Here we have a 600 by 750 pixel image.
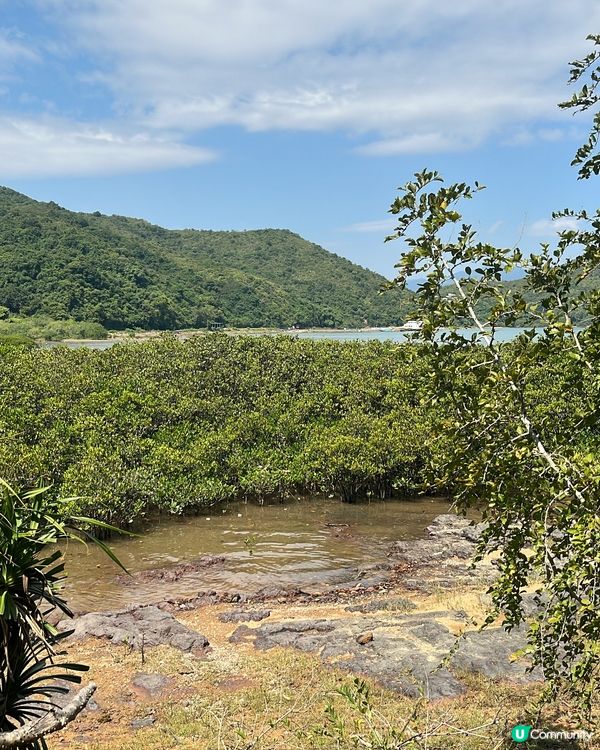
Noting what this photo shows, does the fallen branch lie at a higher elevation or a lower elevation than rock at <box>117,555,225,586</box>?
higher

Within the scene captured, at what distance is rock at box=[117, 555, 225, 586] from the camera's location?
47.4 feet

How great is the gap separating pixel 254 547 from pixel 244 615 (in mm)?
4909

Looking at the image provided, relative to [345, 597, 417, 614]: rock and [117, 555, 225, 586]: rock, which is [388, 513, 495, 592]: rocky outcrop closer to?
[345, 597, 417, 614]: rock

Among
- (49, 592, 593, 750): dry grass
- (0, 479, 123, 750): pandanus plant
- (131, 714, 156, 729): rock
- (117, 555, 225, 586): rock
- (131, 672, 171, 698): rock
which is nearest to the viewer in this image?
(0, 479, 123, 750): pandanus plant

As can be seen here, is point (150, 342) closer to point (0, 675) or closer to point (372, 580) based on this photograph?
point (372, 580)

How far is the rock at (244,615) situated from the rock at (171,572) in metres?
2.91

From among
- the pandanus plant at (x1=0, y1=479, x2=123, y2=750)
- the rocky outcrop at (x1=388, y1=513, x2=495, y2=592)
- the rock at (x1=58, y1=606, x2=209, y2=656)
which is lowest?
the rocky outcrop at (x1=388, y1=513, x2=495, y2=592)

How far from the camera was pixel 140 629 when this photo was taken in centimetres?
1090

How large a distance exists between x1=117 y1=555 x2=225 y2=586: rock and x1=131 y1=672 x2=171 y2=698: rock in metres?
5.16

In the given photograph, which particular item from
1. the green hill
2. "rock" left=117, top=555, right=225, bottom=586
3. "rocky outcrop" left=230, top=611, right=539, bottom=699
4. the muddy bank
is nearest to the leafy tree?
the muddy bank

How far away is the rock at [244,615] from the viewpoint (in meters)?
11.7

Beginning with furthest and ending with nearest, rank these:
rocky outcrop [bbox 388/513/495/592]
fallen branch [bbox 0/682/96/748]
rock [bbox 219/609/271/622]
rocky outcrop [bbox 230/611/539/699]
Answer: rocky outcrop [bbox 388/513/495/592], rock [bbox 219/609/271/622], rocky outcrop [bbox 230/611/539/699], fallen branch [bbox 0/682/96/748]

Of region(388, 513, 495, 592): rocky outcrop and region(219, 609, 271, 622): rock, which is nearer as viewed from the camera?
region(219, 609, 271, 622): rock

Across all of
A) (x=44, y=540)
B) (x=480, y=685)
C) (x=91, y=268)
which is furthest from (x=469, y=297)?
(x=91, y=268)
